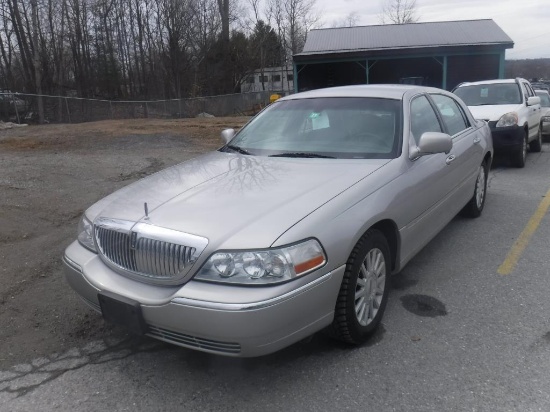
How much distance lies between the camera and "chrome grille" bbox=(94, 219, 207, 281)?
8.46ft

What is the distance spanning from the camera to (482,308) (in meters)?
3.58

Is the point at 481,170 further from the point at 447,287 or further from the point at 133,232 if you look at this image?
the point at 133,232

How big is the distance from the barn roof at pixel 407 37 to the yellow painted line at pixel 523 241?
18.3 meters

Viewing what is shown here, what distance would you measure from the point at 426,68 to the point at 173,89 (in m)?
28.5

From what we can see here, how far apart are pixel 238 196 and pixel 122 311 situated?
0.94 m

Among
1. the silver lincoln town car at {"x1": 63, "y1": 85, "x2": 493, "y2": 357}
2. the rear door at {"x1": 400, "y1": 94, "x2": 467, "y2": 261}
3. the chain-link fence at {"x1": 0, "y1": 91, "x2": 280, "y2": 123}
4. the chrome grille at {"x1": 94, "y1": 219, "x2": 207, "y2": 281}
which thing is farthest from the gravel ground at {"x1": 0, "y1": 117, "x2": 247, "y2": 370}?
the chain-link fence at {"x1": 0, "y1": 91, "x2": 280, "y2": 123}

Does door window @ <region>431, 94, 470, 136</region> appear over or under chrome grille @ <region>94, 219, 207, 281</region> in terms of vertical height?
over

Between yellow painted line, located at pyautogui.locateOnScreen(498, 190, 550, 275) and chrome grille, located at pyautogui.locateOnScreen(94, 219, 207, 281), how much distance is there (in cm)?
293

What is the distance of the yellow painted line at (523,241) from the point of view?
4.32m

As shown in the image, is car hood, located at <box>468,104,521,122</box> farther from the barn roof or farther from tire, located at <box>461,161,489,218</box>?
the barn roof

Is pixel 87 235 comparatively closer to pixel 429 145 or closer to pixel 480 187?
pixel 429 145

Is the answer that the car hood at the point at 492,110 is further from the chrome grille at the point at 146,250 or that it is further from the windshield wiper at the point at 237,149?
the chrome grille at the point at 146,250

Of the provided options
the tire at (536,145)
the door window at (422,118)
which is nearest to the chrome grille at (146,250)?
the door window at (422,118)

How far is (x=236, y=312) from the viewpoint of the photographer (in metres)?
Answer: 2.38
